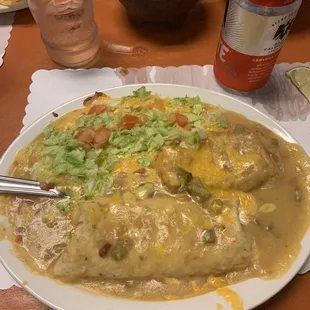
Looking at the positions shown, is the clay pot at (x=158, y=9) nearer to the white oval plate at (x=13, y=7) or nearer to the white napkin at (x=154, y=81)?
the white napkin at (x=154, y=81)

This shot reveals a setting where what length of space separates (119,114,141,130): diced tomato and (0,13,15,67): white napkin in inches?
29.9

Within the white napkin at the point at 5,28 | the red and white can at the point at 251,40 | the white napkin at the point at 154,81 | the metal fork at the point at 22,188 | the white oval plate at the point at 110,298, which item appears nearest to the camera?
the white oval plate at the point at 110,298

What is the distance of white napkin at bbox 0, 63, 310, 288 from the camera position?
158 cm

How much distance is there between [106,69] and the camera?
1.72m

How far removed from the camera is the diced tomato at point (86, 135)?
130 centimetres

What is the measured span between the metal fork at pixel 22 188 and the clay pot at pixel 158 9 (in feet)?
2.99

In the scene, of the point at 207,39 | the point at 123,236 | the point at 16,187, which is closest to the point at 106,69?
the point at 207,39

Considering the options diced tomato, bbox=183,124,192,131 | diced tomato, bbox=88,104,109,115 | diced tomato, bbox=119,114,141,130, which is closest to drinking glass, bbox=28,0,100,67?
diced tomato, bbox=88,104,109,115

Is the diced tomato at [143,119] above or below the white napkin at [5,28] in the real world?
above

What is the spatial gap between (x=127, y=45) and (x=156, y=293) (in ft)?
3.81

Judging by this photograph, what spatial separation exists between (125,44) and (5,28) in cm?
55

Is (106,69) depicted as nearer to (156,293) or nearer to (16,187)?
(16,187)

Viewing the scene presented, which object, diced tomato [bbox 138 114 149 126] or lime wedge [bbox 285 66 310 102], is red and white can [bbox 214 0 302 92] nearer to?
lime wedge [bbox 285 66 310 102]

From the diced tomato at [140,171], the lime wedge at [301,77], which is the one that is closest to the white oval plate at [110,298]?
the diced tomato at [140,171]
